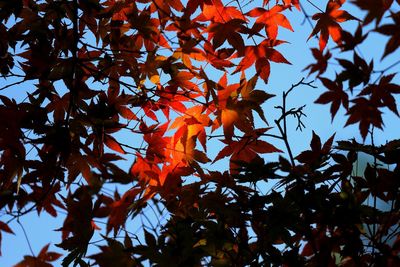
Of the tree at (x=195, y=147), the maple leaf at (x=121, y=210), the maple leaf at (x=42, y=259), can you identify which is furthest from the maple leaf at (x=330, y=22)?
the maple leaf at (x=42, y=259)

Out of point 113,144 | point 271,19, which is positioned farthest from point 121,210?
point 271,19

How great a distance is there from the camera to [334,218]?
5.18ft

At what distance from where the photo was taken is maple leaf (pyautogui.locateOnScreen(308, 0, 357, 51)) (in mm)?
2168

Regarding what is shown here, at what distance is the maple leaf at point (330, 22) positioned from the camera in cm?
217

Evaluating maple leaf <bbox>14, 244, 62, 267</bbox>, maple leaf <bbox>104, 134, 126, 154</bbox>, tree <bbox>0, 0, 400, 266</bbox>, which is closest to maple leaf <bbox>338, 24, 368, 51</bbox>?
tree <bbox>0, 0, 400, 266</bbox>

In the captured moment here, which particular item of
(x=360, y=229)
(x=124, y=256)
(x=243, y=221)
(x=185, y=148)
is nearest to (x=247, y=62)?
(x=185, y=148)

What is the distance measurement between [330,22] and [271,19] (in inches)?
10.3

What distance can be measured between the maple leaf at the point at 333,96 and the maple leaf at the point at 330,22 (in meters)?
0.52

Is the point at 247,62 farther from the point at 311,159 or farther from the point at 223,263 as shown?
the point at 223,263

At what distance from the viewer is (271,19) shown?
2.26m

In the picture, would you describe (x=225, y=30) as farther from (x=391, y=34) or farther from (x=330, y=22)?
(x=391, y=34)

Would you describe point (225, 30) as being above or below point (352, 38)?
above

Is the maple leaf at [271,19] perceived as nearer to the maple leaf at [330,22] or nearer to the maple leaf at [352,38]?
the maple leaf at [330,22]

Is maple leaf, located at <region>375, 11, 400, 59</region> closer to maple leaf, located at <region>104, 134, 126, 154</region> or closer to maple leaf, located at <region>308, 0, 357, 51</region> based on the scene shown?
maple leaf, located at <region>308, 0, 357, 51</region>
